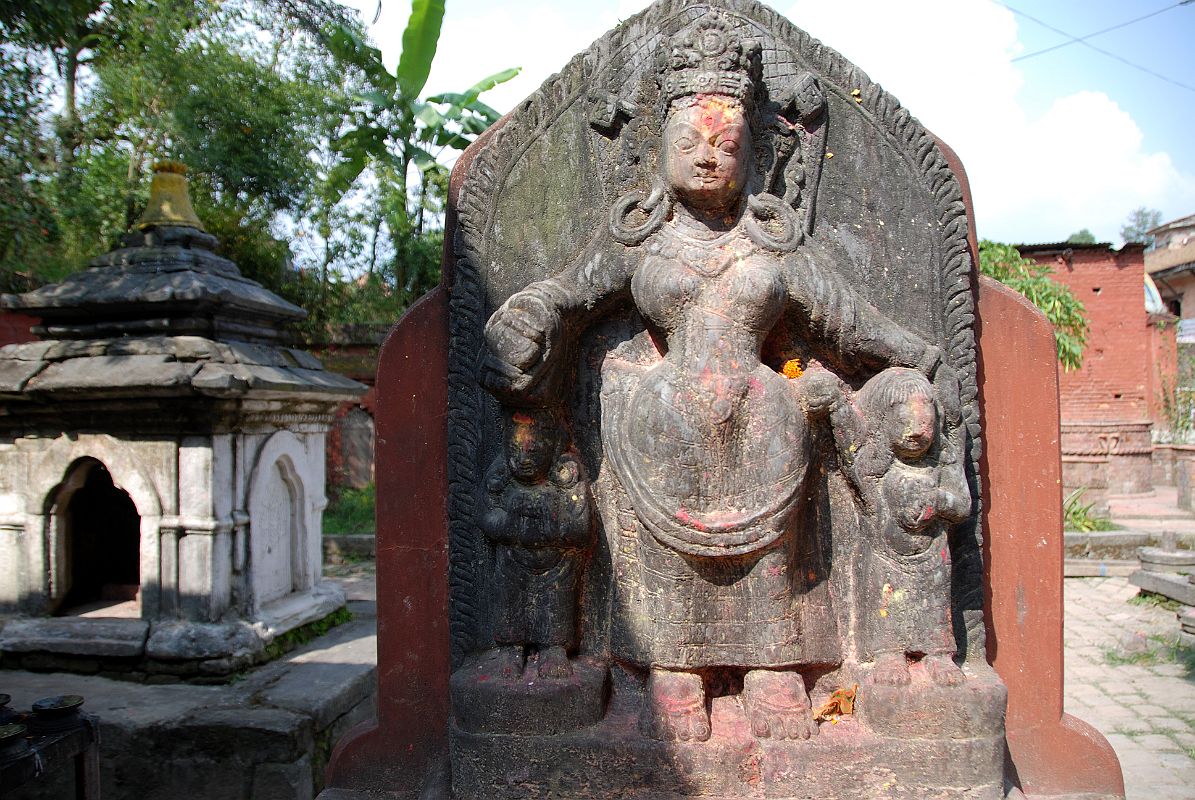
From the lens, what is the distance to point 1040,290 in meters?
10.4

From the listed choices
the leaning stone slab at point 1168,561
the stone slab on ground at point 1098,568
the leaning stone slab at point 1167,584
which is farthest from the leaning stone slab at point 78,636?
the stone slab on ground at point 1098,568

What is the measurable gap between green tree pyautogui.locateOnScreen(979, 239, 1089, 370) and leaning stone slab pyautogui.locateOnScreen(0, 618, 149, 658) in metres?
9.58

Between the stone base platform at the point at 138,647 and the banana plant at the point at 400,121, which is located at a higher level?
the banana plant at the point at 400,121

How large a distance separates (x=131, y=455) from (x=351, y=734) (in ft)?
10.3

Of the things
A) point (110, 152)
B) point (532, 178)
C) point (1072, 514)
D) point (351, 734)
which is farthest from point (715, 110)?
point (110, 152)

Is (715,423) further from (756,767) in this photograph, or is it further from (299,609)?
(299,609)

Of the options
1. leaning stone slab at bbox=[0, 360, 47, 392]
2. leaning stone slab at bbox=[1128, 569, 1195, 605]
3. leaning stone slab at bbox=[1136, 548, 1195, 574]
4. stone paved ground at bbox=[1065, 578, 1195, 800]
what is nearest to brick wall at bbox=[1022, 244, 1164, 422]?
leaning stone slab at bbox=[1136, 548, 1195, 574]

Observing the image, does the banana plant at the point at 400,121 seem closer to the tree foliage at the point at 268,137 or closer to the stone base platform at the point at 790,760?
the tree foliage at the point at 268,137

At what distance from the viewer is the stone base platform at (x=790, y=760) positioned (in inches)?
79.7

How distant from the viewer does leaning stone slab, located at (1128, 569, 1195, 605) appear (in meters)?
7.10

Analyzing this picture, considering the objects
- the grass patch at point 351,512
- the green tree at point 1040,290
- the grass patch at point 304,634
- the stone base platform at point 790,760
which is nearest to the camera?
the stone base platform at point 790,760

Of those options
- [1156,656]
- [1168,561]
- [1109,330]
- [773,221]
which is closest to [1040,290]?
[1168,561]

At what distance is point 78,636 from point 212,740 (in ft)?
4.72

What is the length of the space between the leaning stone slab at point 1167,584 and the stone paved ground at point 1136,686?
0.51 ft
